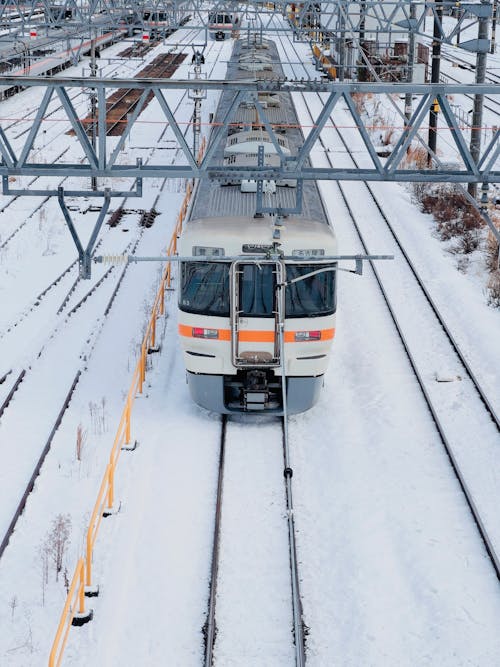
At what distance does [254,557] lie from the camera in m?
10.1

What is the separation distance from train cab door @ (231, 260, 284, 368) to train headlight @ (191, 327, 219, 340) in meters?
0.25

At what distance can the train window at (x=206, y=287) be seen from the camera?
12531 mm

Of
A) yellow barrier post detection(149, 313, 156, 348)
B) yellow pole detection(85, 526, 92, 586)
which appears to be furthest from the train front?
yellow pole detection(85, 526, 92, 586)

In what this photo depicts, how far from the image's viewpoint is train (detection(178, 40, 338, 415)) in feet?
40.7

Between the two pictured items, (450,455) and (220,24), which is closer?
(450,455)

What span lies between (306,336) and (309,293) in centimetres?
59

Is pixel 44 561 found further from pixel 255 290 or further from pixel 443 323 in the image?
pixel 443 323

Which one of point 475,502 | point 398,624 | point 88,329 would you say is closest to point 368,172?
point 475,502

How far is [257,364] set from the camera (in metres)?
12.8

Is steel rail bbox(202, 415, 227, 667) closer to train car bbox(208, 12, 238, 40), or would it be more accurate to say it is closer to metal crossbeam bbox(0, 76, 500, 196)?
metal crossbeam bbox(0, 76, 500, 196)

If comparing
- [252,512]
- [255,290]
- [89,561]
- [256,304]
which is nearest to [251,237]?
[255,290]

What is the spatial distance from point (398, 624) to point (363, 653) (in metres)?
0.58

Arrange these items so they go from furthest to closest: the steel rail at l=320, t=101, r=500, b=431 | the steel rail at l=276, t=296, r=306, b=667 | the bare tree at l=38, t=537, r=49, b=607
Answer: the steel rail at l=320, t=101, r=500, b=431, the bare tree at l=38, t=537, r=49, b=607, the steel rail at l=276, t=296, r=306, b=667

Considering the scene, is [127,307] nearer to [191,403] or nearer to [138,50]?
[191,403]
